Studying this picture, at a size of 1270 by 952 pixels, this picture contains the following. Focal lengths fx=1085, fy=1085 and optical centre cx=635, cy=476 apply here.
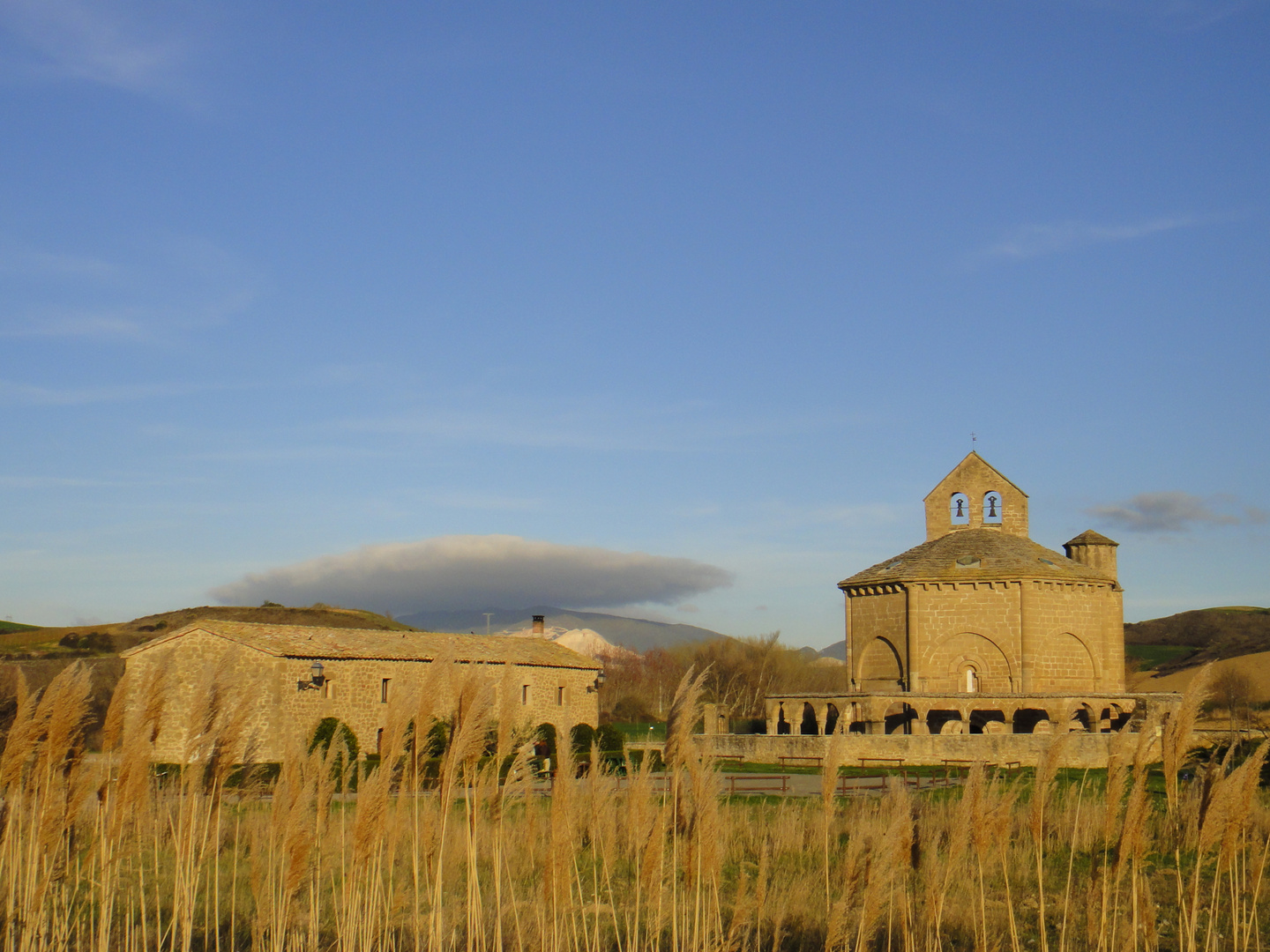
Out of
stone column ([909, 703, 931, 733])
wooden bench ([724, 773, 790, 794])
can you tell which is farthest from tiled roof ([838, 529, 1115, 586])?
wooden bench ([724, 773, 790, 794])

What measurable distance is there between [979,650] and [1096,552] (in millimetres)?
7265

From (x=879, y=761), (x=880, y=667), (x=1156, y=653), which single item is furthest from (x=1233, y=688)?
(x=1156, y=653)

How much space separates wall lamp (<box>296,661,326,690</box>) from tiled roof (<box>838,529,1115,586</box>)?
1736 cm

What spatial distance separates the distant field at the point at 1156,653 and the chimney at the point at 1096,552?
36299mm

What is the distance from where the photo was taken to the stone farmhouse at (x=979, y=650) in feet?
104

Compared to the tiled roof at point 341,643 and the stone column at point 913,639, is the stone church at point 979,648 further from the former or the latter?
the tiled roof at point 341,643

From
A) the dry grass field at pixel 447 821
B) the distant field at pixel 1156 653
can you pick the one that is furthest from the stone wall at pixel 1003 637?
the distant field at pixel 1156 653


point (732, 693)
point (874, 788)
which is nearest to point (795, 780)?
point (874, 788)

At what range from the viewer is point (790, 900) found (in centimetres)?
848

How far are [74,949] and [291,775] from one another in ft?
8.20

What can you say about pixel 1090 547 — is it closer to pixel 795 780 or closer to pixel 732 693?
pixel 795 780

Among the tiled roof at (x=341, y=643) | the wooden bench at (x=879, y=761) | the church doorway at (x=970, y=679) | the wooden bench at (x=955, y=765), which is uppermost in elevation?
the tiled roof at (x=341, y=643)

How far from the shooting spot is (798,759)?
27812mm

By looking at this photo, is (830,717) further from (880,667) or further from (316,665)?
(316,665)
